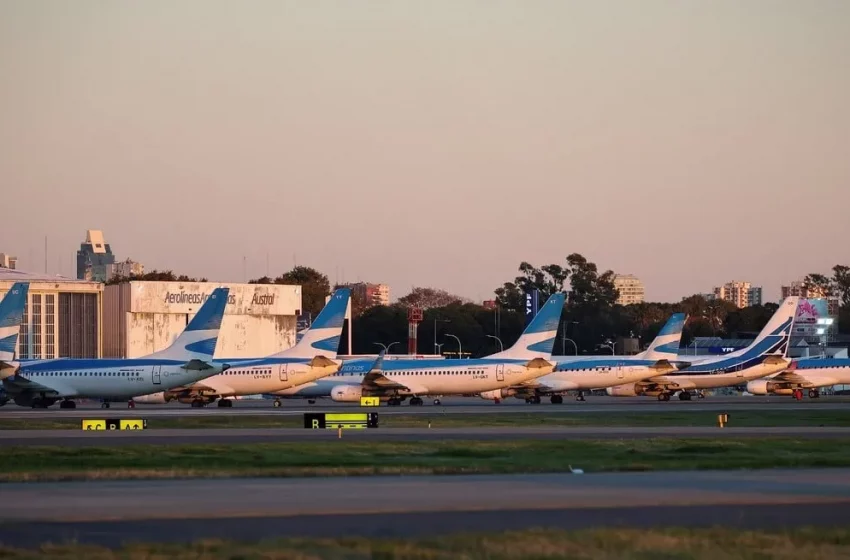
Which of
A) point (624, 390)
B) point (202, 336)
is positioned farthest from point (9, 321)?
point (624, 390)

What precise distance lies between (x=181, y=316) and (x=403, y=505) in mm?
111523

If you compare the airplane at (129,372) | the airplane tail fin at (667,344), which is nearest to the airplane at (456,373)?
the airplane at (129,372)

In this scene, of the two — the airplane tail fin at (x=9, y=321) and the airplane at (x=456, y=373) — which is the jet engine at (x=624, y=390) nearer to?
the airplane at (x=456, y=373)

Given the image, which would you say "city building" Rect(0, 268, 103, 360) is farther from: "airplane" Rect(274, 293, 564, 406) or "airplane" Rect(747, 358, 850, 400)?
"airplane" Rect(747, 358, 850, 400)

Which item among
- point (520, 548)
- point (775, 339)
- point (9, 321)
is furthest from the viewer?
point (775, 339)

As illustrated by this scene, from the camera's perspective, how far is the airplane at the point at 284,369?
261 feet

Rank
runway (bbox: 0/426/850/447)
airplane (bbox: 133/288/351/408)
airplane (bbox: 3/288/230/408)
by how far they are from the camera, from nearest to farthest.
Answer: runway (bbox: 0/426/850/447) → airplane (bbox: 3/288/230/408) → airplane (bbox: 133/288/351/408)

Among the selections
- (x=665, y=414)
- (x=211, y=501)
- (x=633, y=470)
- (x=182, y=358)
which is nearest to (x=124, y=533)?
(x=211, y=501)

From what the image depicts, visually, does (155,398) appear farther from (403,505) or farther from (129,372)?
(403,505)

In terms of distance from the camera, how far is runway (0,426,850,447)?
44.2 metres

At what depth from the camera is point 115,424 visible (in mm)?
53188

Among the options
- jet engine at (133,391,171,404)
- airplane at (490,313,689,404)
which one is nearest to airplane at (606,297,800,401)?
airplane at (490,313,689,404)

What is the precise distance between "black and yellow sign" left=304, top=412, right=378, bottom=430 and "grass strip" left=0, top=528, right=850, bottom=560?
3404 centimetres

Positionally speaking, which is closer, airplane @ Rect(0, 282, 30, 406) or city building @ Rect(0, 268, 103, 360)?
airplane @ Rect(0, 282, 30, 406)
